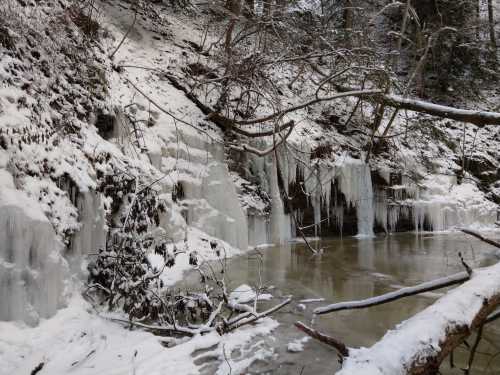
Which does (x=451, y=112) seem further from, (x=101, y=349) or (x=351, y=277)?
(x=101, y=349)

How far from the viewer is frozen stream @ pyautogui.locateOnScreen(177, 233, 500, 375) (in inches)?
124

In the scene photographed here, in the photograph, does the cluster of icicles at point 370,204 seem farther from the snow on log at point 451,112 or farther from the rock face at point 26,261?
the rock face at point 26,261

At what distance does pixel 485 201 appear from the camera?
11875 millimetres

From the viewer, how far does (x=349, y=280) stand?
5609 mm

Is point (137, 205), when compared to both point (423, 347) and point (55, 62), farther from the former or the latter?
point (423, 347)

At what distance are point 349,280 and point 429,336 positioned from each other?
4.60m

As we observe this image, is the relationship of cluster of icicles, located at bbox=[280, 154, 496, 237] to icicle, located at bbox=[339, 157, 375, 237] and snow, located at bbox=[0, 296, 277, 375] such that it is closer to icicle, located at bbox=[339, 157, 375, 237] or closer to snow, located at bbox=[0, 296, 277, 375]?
icicle, located at bbox=[339, 157, 375, 237]

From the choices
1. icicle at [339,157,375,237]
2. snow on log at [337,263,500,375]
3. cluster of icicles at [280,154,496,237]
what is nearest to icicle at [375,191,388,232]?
cluster of icicles at [280,154,496,237]

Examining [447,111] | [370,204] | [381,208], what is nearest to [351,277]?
[447,111]

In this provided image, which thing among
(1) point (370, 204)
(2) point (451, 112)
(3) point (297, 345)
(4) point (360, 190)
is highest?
(2) point (451, 112)

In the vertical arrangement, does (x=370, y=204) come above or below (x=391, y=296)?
above

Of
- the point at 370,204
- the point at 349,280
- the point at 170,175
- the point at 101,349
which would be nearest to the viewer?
the point at 101,349

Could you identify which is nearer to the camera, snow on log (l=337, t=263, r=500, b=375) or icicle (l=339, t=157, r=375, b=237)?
snow on log (l=337, t=263, r=500, b=375)

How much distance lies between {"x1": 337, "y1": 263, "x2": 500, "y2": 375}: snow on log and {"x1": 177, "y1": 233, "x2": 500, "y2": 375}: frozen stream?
1703 mm
